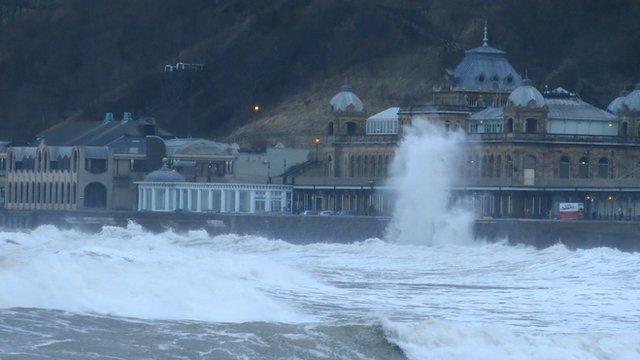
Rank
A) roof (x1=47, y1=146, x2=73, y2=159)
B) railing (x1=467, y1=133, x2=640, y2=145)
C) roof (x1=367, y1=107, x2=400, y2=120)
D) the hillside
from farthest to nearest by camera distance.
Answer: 1. the hillside
2. roof (x1=47, y1=146, x2=73, y2=159)
3. roof (x1=367, y1=107, x2=400, y2=120)
4. railing (x1=467, y1=133, x2=640, y2=145)

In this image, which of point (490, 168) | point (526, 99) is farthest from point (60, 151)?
point (526, 99)

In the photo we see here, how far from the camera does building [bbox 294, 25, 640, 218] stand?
10662 centimetres

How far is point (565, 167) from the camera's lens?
113 metres

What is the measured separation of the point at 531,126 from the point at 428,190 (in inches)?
459

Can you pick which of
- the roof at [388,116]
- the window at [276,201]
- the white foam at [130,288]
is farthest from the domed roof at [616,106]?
the white foam at [130,288]

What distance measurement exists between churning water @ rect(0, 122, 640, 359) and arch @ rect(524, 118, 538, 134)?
98.1 feet

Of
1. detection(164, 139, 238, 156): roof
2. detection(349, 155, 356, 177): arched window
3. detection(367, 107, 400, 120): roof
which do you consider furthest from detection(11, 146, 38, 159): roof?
detection(367, 107, 400, 120): roof

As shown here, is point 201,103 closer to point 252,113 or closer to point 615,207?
point 252,113

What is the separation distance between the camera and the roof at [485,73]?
420 ft

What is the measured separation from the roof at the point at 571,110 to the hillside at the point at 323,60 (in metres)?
→ 17.7

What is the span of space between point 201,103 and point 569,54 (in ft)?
97.7

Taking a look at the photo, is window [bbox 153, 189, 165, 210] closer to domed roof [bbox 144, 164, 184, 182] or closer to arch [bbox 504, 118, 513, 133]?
domed roof [bbox 144, 164, 184, 182]

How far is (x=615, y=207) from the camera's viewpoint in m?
105

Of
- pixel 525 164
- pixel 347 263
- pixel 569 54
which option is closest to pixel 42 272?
pixel 347 263
